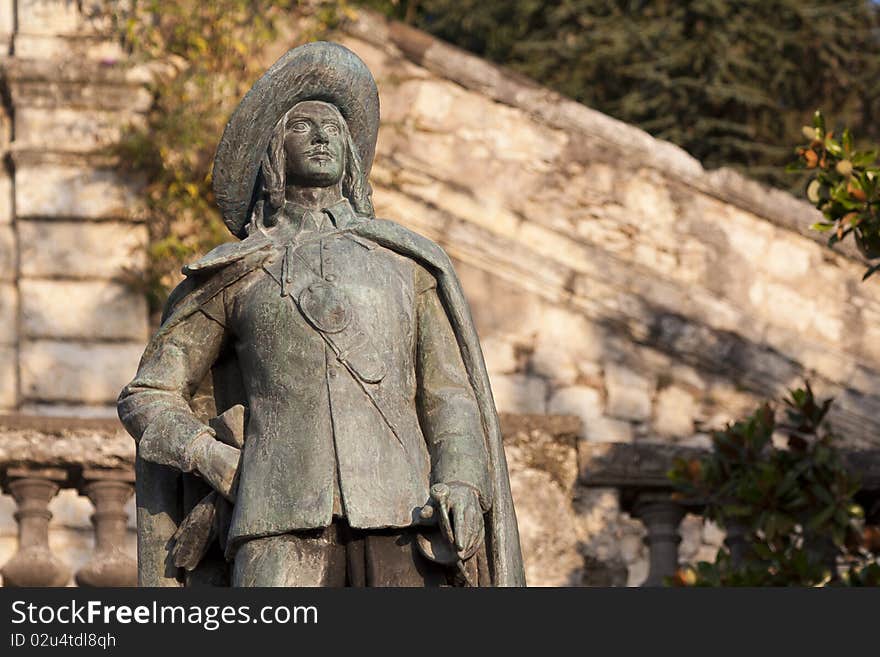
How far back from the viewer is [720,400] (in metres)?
12.0

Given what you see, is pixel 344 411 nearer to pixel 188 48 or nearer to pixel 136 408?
pixel 136 408

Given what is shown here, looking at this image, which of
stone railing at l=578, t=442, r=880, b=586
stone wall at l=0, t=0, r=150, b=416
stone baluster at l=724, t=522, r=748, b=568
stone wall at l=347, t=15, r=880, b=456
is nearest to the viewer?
stone baluster at l=724, t=522, r=748, b=568

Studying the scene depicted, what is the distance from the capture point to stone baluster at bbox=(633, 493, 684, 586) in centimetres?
890

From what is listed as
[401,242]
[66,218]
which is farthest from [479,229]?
[401,242]

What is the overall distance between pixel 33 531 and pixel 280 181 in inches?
123

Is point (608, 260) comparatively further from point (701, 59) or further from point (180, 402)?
point (180, 402)

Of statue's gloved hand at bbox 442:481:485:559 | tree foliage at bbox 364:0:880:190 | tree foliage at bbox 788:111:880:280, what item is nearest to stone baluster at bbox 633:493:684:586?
tree foliage at bbox 788:111:880:280

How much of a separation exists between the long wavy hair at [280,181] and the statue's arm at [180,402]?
0.26m

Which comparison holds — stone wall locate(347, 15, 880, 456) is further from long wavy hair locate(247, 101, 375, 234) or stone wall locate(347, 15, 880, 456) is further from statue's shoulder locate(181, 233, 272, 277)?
statue's shoulder locate(181, 233, 272, 277)

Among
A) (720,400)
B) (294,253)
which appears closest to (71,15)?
(720,400)

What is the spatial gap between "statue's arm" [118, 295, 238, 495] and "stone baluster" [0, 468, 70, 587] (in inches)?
114

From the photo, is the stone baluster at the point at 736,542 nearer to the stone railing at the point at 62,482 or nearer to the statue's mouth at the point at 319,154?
the stone railing at the point at 62,482

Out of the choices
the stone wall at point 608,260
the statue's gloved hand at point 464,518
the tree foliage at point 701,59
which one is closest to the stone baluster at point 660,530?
the stone wall at point 608,260

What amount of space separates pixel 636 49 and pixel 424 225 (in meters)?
4.67
